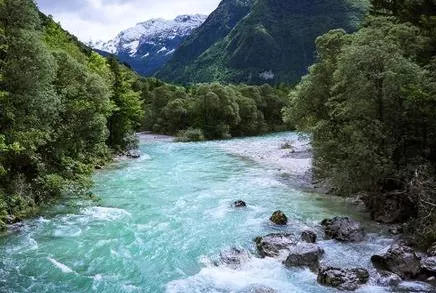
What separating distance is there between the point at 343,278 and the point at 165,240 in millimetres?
10528

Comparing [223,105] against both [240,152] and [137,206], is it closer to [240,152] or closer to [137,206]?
[240,152]

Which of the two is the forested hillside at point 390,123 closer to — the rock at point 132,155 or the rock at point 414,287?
the rock at point 414,287

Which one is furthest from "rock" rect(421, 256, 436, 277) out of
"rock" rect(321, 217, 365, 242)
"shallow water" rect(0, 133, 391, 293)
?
"rock" rect(321, 217, 365, 242)

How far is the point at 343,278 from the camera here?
1841 cm

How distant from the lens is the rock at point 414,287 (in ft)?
57.4

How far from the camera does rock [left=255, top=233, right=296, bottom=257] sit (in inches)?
875

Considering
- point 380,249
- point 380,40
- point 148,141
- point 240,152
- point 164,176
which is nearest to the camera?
point 380,249

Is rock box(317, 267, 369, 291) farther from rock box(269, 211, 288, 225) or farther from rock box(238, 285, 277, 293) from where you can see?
rock box(269, 211, 288, 225)

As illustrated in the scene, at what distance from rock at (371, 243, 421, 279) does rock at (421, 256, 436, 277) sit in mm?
195

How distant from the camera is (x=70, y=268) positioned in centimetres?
2089

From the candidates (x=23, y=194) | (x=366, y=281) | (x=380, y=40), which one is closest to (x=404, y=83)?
(x=380, y=40)

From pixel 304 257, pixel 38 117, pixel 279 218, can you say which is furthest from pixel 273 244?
pixel 38 117

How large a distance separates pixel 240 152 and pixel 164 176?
72.3 feet

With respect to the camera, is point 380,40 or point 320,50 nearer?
point 380,40
